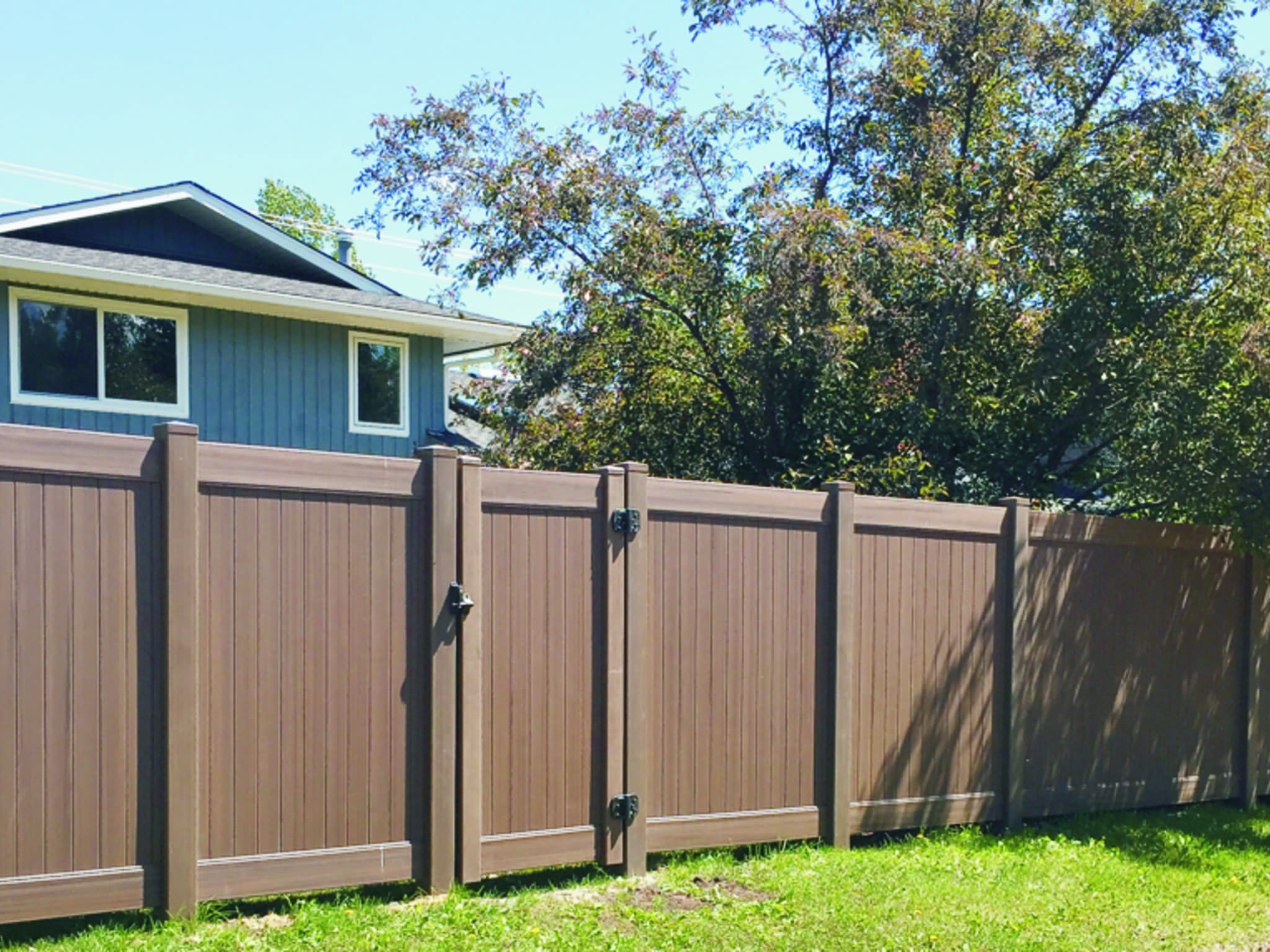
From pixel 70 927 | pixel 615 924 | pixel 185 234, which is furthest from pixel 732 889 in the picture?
pixel 185 234

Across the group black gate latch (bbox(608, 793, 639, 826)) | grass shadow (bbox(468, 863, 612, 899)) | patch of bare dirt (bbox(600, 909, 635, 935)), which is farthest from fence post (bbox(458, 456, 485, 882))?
black gate latch (bbox(608, 793, 639, 826))

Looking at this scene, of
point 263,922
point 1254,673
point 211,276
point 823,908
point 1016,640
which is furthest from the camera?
point 211,276

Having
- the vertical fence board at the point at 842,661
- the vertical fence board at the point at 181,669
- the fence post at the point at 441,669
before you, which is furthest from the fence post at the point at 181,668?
the vertical fence board at the point at 842,661

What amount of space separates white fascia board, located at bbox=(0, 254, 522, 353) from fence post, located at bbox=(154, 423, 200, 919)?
7613 mm

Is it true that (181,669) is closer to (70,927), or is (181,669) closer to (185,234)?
(70,927)

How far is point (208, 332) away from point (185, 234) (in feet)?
5.53

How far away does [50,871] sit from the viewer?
470 centimetres

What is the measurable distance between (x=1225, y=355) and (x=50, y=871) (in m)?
7.44

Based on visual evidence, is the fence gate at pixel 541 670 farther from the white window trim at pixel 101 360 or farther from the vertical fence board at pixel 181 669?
the white window trim at pixel 101 360

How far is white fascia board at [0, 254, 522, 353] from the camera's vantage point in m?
11.8

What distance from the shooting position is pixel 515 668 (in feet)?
19.3

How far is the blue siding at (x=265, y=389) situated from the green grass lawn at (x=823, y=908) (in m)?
8.13

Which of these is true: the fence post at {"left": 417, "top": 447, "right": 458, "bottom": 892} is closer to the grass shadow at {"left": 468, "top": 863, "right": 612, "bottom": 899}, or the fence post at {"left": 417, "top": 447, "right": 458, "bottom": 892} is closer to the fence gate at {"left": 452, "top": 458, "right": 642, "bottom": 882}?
the fence gate at {"left": 452, "top": 458, "right": 642, "bottom": 882}

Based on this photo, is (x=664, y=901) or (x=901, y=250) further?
(x=901, y=250)
